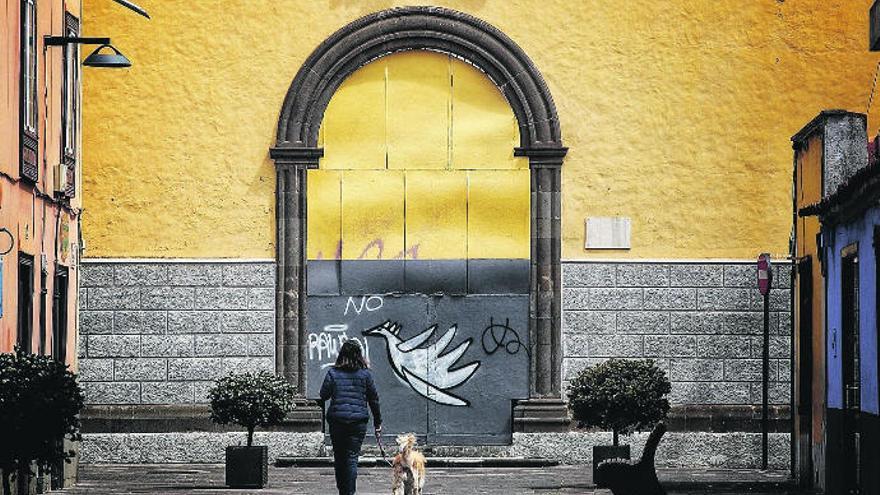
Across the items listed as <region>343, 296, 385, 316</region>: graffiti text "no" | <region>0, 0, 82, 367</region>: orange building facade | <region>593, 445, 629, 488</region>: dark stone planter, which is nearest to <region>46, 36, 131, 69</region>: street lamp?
<region>0, 0, 82, 367</region>: orange building facade

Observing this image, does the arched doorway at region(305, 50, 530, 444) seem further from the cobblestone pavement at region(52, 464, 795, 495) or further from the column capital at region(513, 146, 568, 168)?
the cobblestone pavement at region(52, 464, 795, 495)

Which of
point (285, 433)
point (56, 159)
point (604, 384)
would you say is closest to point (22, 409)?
point (56, 159)

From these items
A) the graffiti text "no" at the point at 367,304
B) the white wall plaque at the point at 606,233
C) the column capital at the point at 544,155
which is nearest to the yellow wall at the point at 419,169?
the column capital at the point at 544,155

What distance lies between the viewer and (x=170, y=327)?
28125 millimetres

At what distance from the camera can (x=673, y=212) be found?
28.3 metres

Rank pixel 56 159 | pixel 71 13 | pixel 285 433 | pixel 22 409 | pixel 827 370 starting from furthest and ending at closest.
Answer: pixel 285 433
pixel 71 13
pixel 56 159
pixel 827 370
pixel 22 409

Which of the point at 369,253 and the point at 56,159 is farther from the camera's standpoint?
the point at 369,253

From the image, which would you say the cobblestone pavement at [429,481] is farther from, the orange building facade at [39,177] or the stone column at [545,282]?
the orange building facade at [39,177]

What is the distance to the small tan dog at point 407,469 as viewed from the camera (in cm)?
1945

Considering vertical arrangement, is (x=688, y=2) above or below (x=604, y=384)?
above

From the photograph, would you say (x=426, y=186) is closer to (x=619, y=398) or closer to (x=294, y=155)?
(x=294, y=155)

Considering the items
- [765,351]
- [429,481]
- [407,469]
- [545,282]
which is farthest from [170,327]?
[407,469]

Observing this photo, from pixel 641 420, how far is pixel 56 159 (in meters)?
7.51

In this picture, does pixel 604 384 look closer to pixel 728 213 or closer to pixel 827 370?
pixel 827 370
